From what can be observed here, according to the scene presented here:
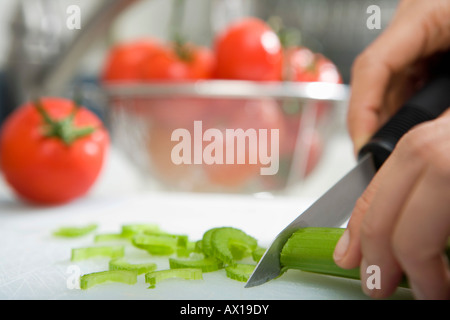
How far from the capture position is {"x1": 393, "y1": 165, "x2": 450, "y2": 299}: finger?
1.32ft

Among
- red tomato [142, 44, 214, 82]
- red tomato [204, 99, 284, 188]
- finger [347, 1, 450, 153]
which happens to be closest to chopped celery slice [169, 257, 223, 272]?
finger [347, 1, 450, 153]

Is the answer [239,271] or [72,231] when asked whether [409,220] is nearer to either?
[239,271]

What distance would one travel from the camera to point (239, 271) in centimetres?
57

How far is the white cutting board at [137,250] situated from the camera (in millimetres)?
533

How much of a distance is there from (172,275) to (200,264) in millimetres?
40

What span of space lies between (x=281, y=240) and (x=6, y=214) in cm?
55

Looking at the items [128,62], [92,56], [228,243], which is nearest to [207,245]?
[228,243]

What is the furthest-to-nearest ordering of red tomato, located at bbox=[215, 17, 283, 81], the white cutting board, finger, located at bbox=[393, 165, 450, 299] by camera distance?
1. red tomato, located at bbox=[215, 17, 283, 81]
2. the white cutting board
3. finger, located at bbox=[393, 165, 450, 299]

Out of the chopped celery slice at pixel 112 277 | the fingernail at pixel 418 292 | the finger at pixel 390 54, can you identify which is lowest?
the chopped celery slice at pixel 112 277

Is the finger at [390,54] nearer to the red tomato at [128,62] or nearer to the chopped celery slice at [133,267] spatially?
the chopped celery slice at [133,267]

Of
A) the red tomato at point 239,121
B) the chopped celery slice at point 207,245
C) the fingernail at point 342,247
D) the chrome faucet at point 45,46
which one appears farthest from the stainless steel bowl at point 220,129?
the fingernail at point 342,247

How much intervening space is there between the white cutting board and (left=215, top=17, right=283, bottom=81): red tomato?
0.82 ft

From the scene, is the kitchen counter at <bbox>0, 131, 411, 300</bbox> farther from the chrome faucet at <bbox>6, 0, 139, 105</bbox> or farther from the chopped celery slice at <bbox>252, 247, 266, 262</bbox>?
the chrome faucet at <bbox>6, 0, 139, 105</bbox>
